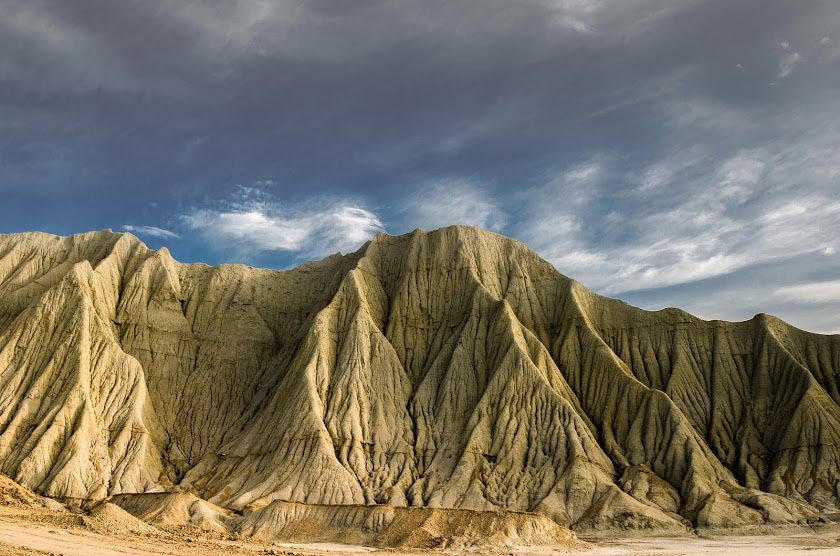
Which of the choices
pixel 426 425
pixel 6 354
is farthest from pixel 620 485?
pixel 6 354

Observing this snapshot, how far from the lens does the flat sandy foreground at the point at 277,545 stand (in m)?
34.5

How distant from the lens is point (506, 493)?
7025 cm

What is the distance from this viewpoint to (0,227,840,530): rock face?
69.8 metres

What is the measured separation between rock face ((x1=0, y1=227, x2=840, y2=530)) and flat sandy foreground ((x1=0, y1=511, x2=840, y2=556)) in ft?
18.7

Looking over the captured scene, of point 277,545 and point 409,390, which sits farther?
point 409,390

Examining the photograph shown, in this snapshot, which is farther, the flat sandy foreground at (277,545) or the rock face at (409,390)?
the rock face at (409,390)

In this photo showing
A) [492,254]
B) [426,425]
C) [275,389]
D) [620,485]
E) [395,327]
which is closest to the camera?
[620,485]

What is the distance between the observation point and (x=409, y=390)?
85.1m

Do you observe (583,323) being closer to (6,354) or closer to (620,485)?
(620,485)

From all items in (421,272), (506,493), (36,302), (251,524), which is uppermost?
(421,272)

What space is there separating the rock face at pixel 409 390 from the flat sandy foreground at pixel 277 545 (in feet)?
18.7

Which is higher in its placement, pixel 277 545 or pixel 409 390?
pixel 409 390

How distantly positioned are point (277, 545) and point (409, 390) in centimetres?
3679

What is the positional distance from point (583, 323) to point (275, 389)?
3559 centimetres
